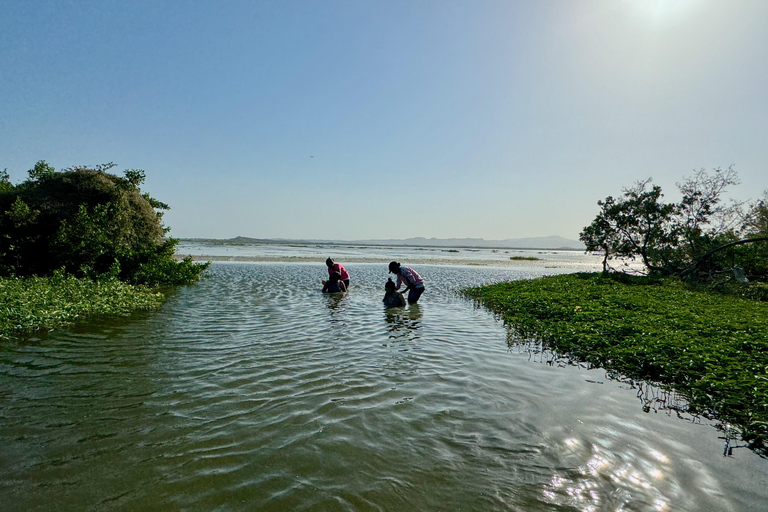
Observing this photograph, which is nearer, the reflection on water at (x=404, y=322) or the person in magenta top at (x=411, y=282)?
the reflection on water at (x=404, y=322)

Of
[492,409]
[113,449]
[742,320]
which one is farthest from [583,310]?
[113,449]

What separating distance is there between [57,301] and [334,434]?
11.2 metres

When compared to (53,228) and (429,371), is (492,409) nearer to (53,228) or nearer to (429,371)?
(429,371)

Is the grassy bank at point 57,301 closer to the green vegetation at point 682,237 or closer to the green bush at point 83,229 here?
the green bush at point 83,229

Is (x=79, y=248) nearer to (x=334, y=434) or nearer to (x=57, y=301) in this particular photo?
(x=57, y=301)

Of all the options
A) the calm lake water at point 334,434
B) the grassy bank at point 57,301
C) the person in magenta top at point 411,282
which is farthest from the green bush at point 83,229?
the person in magenta top at point 411,282

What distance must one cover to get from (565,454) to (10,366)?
31.4 ft

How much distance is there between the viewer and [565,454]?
4656 mm

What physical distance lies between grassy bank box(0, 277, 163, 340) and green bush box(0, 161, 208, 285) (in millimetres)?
2137

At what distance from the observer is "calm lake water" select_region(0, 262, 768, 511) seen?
3.78 metres

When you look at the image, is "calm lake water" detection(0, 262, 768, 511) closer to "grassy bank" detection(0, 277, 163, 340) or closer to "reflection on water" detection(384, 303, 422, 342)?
"grassy bank" detection(0, 277, 163, 340)

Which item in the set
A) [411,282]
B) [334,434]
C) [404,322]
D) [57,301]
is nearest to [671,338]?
[404,322]

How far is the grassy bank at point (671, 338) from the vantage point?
618cm

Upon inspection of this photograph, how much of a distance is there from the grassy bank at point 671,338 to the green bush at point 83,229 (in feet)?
58.5
